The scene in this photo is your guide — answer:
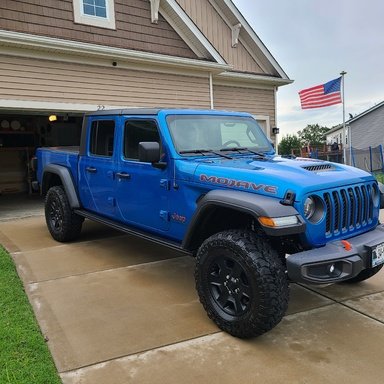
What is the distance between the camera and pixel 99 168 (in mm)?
5168

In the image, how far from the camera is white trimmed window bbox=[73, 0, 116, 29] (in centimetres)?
887

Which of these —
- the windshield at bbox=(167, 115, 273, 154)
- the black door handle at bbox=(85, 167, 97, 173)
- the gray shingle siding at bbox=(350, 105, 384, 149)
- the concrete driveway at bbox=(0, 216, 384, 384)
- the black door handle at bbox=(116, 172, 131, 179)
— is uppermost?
the gray shingle siding at bbox=(350, 105, 384, 149)

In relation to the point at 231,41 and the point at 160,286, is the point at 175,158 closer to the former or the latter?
the point at 160,286

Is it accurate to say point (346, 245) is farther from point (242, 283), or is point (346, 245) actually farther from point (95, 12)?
point (95, 12)

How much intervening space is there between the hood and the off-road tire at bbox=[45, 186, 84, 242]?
2800 millimetres

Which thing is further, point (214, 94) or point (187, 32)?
point (214, 94)

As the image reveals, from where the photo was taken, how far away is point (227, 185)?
3.45m

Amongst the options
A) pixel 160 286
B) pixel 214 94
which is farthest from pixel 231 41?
pixel 160 286

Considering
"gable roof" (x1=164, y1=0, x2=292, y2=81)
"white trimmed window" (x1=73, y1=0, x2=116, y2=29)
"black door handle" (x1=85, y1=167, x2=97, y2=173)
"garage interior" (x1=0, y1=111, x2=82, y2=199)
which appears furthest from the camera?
"garage interior" (x1=0, y1=111, x2=82, y2=199)

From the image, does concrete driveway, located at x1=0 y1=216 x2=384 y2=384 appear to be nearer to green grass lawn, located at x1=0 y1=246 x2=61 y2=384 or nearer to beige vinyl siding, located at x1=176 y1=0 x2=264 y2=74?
green grass lawn, located at x1=0 y1=246 x2=61 y2=384

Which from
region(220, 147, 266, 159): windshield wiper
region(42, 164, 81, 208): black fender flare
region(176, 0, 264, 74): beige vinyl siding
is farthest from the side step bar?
region(176, 0, 264, 74): beige vinyl siding

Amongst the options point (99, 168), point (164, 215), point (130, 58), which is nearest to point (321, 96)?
point (130, 58)

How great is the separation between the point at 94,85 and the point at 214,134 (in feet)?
18.1

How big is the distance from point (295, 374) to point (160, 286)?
197 cm
